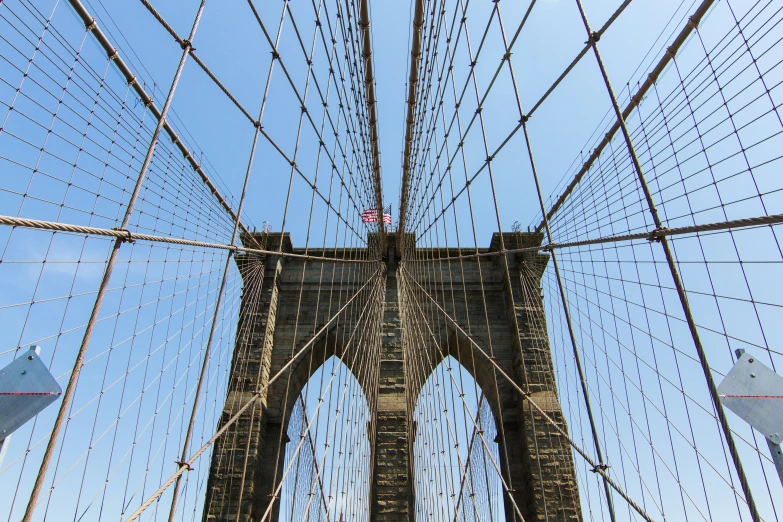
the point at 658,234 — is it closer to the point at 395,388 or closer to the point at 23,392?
the point at 23,392

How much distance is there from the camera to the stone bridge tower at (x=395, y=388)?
30.8ft

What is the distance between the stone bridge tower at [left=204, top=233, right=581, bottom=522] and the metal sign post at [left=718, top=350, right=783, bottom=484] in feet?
17.5

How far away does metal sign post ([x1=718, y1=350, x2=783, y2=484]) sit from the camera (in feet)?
8.24

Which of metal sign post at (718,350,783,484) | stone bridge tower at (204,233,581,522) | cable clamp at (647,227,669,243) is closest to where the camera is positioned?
cable clamp at (647,227,669,243)

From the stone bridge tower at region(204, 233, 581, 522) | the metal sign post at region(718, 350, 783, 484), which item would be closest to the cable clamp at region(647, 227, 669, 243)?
the metal sign post at region(718, 350, 783, 484)

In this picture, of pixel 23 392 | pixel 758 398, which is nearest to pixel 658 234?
pixel 758 398

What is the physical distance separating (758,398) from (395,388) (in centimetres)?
873

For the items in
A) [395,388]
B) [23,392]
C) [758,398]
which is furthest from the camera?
[395,388]

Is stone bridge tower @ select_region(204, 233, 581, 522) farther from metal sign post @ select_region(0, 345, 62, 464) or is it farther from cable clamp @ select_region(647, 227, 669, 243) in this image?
metal sign post @ select_region(0, 345, 62, 464)

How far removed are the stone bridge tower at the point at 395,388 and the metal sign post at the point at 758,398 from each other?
534cm

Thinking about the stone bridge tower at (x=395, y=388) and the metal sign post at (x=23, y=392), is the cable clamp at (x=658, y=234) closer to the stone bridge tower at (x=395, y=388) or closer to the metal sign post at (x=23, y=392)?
the metal sign post at (x=23, y=392)

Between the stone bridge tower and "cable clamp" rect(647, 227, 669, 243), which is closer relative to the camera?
"cable clamp" rect(647, 227, 669, 243)

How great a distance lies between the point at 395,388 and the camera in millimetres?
10828

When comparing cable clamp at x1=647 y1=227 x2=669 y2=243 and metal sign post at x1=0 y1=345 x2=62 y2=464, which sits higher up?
cable clamp at x1=647 y1=227 x2=669 y2=243
